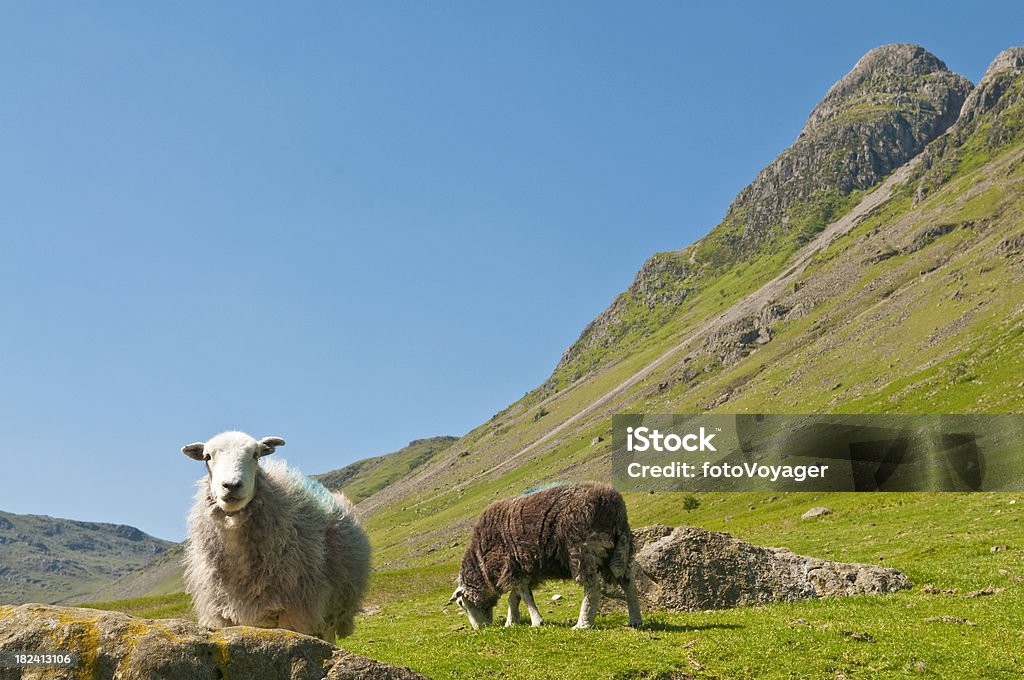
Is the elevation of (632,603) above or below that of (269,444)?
below

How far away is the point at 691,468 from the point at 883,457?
1500 inches

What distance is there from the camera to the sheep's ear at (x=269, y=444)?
13344 mm

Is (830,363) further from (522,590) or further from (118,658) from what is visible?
(118,658)

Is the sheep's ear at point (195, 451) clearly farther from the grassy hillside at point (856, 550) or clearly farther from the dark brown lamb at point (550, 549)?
the dark brown lamb at point (550, 549)

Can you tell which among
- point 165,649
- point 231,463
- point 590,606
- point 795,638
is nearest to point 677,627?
point 590,606

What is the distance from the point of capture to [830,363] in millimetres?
146750

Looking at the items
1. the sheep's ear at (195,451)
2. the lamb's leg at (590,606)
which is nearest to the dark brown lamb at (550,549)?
the lamb's leg at (590,606)

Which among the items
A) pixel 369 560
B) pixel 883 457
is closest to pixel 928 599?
pixel 369 560

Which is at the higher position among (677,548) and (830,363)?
(830,363)

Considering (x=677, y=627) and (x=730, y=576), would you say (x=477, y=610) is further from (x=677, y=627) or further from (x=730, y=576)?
(x=730, y=576)

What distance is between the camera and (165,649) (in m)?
8.44

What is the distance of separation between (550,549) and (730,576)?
22.5 ft

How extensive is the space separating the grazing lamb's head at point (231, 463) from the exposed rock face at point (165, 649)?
3052 millimetres

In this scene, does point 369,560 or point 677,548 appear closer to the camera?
point 369,560
